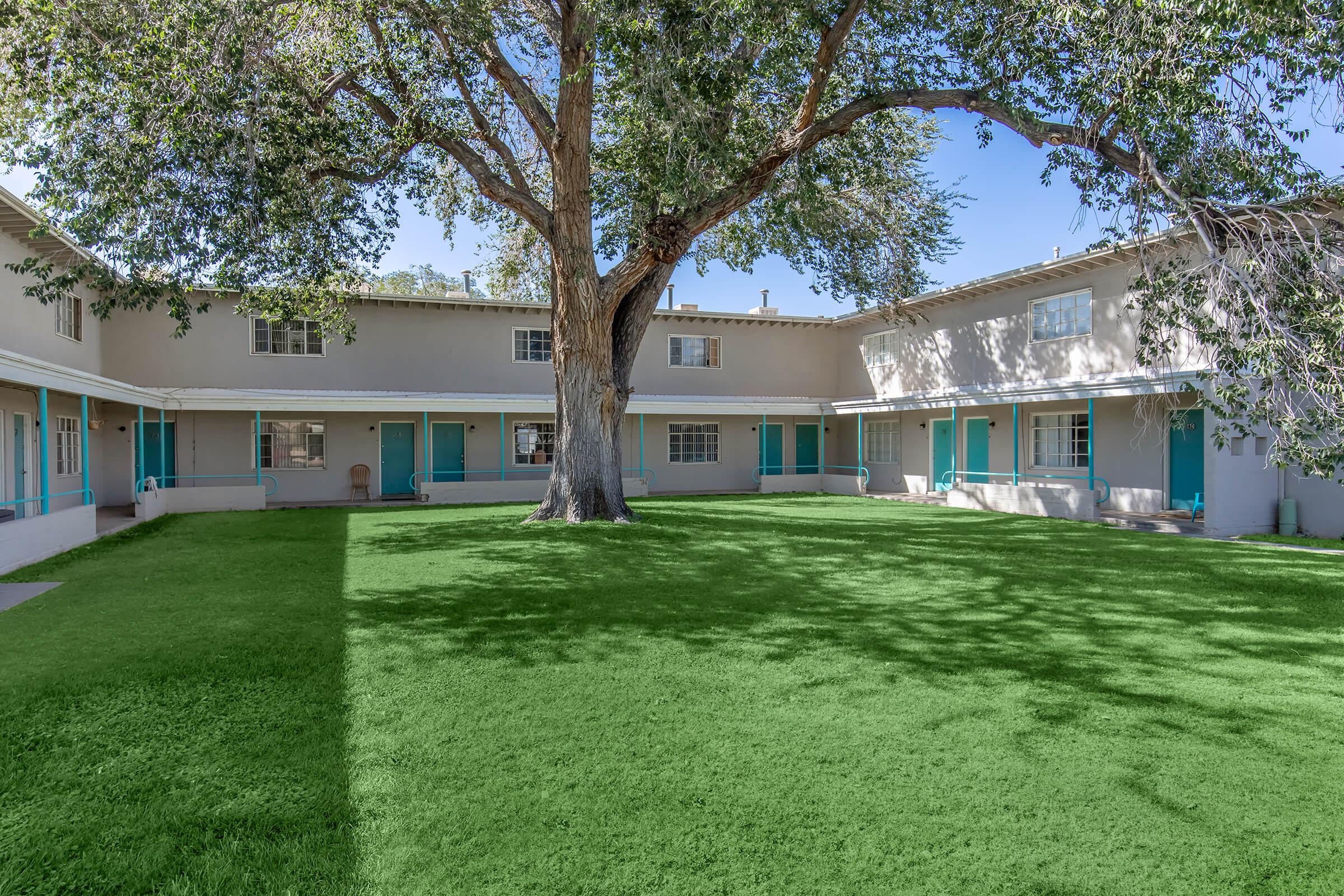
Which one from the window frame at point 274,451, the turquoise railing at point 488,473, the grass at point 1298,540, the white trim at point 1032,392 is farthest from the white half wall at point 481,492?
the grass at point 1298,540

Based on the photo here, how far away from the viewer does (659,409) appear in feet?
63.8

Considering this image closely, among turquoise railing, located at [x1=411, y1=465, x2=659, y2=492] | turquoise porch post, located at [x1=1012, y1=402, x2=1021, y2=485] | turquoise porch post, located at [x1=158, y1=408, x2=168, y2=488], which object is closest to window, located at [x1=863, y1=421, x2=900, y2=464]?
turquoise porch post, located at [x1=1012, y1=402, x2=1021, y2=485]

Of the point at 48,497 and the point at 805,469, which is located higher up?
the point at 48,497

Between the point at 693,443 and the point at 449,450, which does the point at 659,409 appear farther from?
the point at 449,450

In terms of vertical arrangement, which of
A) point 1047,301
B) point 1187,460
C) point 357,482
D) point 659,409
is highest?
point 1047,301

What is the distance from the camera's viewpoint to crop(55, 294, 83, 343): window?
564 inches

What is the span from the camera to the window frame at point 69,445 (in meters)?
14.7

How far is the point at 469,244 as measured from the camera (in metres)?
17.7

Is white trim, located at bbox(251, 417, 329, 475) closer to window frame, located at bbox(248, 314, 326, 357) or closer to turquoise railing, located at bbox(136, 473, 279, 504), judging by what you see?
turquoise railing, located at bbox(136, 473, 279, 504)

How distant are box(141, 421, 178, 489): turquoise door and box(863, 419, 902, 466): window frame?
1670cm

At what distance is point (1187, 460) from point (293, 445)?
59.1ft

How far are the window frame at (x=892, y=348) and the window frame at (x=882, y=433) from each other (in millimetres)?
1493

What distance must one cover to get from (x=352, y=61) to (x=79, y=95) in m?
3.42

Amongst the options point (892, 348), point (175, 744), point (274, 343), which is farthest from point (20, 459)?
point (892, 348)
